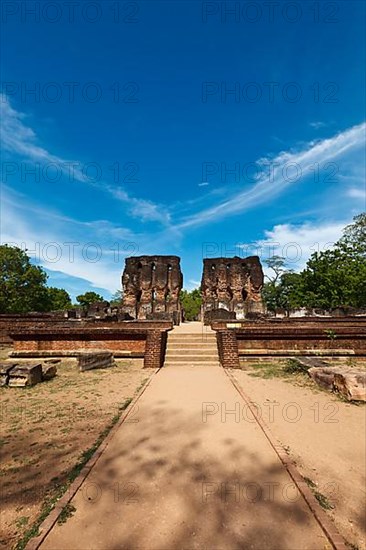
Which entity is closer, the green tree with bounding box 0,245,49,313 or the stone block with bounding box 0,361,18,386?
the stone block with bounding box 0,361,18,386

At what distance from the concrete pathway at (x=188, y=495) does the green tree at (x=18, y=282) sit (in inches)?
1162

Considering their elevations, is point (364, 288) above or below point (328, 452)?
above

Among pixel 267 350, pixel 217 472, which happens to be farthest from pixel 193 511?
pixel 267 350

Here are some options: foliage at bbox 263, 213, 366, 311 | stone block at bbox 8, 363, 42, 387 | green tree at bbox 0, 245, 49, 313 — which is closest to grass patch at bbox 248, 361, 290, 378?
stone block at bbox 8, 363, 42, 387

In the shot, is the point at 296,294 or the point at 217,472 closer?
the point at 217,472

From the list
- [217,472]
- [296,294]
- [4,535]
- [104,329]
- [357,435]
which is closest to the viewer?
[4,535]

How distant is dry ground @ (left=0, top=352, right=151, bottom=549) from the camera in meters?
2.49

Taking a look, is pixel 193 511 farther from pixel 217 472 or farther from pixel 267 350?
pixel 267 350

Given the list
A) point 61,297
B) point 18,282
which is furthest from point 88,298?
point 18,282

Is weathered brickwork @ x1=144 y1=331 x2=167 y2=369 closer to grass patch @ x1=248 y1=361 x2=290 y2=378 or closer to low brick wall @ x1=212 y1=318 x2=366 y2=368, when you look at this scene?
low brick wall @ x1=212 y1=318 x2=366 y2=368

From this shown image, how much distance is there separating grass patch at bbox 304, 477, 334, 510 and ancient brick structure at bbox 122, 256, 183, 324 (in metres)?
26.7

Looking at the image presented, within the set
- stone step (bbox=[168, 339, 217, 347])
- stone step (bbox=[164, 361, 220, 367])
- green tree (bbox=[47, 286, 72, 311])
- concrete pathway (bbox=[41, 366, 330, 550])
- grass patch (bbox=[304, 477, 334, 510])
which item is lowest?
grass patch (bbox=[304, 477, 334, 510])

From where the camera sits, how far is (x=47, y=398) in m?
5.31

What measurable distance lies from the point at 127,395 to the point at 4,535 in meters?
3.41
